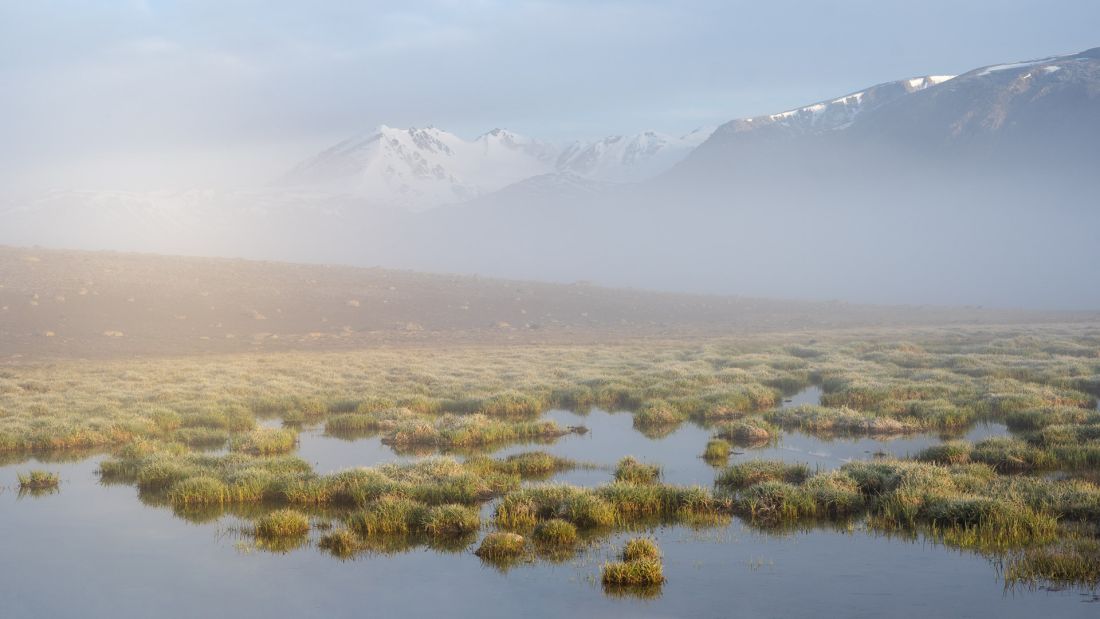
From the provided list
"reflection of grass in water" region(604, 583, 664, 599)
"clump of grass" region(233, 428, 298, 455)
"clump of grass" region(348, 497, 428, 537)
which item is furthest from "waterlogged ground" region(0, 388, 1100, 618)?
"clump of grass" region(233, 428, 298, 455)

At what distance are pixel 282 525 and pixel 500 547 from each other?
472 cm

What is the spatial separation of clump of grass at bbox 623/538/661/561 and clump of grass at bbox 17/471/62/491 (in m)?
15.3

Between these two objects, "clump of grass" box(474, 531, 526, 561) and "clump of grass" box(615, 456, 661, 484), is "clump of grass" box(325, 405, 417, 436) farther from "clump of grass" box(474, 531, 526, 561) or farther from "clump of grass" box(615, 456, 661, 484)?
"clump of grass" box(474, 531, 526, 561)

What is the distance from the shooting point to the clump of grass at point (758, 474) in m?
22.0

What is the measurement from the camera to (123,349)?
55.9 metres

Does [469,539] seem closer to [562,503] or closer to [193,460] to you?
[562,503]

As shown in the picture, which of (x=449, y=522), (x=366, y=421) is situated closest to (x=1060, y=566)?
(x=449, y=522)

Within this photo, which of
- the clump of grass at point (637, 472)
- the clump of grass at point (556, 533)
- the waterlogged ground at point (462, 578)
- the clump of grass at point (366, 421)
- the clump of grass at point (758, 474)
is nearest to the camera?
the waterlogged ground at point (462, 578)

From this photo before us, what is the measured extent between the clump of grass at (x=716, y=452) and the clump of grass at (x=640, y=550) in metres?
8.97

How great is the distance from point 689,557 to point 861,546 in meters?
3.30

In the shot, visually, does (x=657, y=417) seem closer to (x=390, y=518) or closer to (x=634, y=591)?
(x=390, y=518)

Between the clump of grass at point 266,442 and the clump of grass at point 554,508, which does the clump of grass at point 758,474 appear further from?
the clump of grass at point 266,442

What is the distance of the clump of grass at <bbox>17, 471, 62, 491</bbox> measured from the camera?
23000 mm

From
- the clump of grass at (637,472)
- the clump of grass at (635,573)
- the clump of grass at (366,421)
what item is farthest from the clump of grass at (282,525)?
the clump of grass at (366,421)
